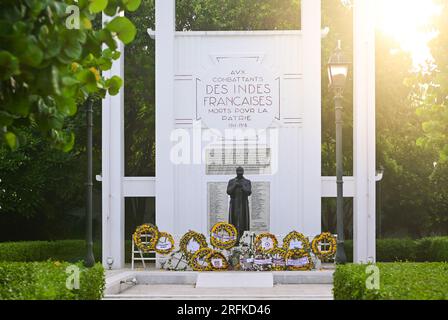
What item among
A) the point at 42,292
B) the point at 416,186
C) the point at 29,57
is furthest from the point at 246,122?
the point at 29,57

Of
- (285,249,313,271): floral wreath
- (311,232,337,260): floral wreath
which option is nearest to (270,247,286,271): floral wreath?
(285,249,313,271): floral wreath

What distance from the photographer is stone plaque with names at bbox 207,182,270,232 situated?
20.5 meters

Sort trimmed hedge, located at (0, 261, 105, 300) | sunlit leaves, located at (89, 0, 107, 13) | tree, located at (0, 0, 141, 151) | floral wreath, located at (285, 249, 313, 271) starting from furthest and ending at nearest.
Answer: floral wreath, located at (285, 249, 313, 271) < trimmed hedge, located at (0, 261, 105, 300) < sunlit leaves, located at (89, 0, 107, 13) < tree, located at (0, 0, 141, 151)

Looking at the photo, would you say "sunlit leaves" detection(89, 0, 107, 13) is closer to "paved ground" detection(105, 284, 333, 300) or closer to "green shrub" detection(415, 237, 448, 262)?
"paved ground" detection(105, 284, 333, 300)

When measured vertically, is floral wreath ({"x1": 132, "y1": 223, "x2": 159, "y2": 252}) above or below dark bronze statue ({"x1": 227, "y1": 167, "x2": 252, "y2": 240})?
below

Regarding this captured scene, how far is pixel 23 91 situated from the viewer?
5.86 meters

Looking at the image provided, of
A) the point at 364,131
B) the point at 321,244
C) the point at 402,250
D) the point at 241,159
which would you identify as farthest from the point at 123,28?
the point at 402,250

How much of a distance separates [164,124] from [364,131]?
5.14 meters

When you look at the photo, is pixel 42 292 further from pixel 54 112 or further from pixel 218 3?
pixel 218 3

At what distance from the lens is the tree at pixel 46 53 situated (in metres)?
5.33

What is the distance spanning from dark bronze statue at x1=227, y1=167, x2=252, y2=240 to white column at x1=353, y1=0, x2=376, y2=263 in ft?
10.7

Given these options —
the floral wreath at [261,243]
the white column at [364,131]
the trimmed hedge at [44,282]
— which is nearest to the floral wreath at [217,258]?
the floral wreath at [261,243]

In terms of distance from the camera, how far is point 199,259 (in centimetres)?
1859
